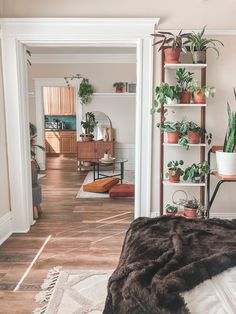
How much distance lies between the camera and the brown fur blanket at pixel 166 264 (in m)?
1.19

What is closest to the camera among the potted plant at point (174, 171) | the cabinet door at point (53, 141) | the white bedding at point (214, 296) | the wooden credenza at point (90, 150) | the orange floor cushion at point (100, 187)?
the white bedding at point (214, 296)

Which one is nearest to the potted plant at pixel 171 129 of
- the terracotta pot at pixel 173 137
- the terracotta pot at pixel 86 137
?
the terracotta pot at pixel 173 137

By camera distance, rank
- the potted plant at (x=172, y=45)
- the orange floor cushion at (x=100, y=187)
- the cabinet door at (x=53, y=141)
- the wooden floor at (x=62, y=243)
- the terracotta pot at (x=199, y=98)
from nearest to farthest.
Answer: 1. the wooden floor at (x=62, y=243)
2. the potted plant at (x=172, y=45)
3. the terracotta pot at (x=199, y=98)
4. the orange floor cushion at (x=100, y=187)
5. the cabinet door at (x=53, y=141)

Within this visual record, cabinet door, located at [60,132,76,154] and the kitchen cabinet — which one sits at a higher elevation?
the kitchen cabinet

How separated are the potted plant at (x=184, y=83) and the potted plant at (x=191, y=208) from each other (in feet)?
3.40

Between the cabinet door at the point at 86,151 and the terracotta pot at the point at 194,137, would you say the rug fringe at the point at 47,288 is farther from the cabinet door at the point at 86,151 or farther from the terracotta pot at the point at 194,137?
the cabinet door at the point at 86,151

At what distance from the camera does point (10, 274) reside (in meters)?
2.41

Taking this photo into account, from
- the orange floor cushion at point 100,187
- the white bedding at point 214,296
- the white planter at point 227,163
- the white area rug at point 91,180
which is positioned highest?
the white planter at point 227,163

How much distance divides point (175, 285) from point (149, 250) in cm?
35

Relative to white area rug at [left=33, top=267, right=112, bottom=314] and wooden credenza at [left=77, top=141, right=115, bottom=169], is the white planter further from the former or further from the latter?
wooden credenza at [left=77, top=141, right=115, bottom=169]

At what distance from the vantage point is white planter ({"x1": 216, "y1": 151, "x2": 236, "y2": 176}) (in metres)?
2.78

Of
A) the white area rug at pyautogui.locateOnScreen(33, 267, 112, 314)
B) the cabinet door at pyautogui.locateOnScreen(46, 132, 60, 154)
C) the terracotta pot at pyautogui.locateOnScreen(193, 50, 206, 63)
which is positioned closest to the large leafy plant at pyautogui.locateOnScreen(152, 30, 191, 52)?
the terracotta pot at pyautogui.locateOnScreen(193, 50, 206, 63)

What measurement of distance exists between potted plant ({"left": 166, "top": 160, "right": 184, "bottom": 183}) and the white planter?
0.41 meters

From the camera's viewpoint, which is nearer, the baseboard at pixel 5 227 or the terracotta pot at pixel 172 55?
the terracotta pot at pixel 172 55
